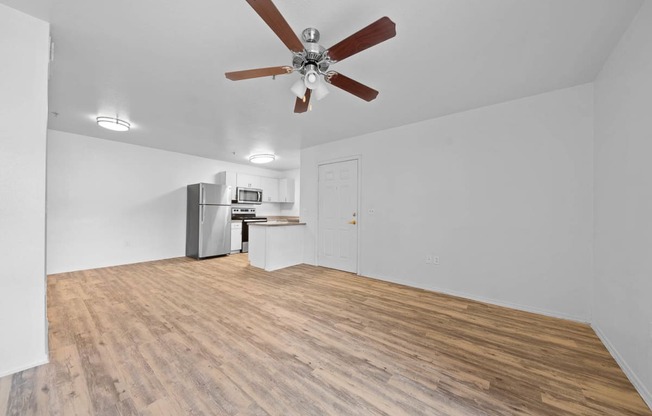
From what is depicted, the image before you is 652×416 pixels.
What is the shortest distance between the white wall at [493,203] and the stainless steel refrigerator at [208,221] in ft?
11.7

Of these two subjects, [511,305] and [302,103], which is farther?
[511,305]

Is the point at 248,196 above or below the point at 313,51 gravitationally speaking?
below

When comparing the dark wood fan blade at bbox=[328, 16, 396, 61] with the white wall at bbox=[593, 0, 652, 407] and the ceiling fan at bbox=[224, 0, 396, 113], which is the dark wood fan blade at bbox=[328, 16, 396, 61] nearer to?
the ceiling fan at bbox=[224, 0, 396, 113]

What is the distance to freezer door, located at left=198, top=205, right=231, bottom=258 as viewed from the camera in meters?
5.44

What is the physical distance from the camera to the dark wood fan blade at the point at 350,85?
74.0 inches

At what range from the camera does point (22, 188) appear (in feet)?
5.47

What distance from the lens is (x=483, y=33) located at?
1815mm

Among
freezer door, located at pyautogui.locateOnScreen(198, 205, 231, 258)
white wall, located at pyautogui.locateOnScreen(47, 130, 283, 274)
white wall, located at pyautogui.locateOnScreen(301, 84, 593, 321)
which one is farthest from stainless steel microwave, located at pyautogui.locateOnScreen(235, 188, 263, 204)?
white wall, located at pyautogui.locateOnScreen(301, 84, 593, 321)

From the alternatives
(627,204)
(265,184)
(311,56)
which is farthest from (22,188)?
(265,184)

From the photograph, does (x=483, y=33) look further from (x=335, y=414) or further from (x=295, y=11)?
(x=335, y=414)

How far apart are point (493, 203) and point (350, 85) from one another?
2409 mm

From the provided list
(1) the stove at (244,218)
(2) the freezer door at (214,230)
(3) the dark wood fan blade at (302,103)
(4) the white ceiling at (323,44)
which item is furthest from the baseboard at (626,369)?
(1) the stove at (244,218)

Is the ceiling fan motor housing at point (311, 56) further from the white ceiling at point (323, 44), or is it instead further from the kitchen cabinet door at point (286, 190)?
the kitchen cabinet door at point (286, 190)

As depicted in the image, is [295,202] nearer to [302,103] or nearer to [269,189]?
[269,189]
